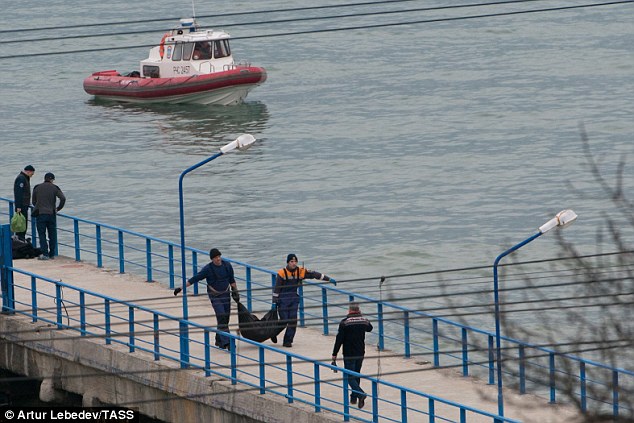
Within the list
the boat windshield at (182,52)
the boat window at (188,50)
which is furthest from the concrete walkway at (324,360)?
the boat windshield at (182,52)

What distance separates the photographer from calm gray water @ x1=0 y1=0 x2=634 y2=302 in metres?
35.8

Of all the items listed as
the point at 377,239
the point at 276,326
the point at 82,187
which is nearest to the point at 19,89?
the point at 82,187

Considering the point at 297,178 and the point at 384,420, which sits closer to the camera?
the point at 384,420

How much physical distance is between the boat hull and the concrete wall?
34.0 m

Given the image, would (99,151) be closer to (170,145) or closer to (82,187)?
(170,145)

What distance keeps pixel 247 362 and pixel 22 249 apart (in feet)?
21.4

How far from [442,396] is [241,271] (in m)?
14.3

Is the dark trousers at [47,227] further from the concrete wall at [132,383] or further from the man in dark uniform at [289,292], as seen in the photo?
the man in dark uniform at [289,292]

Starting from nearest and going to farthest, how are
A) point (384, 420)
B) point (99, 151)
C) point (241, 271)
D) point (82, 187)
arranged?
point (384, 420) < point (241, 271) < point (82, 187) < point (99, 151)

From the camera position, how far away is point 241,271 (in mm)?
32000

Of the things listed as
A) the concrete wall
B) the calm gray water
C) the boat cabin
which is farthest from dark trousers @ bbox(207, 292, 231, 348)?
the boat cabin

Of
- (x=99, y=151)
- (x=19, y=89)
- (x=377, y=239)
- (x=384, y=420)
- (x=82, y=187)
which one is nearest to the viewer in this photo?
(x=384, y=420)

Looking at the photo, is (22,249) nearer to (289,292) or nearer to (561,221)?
(289,292)

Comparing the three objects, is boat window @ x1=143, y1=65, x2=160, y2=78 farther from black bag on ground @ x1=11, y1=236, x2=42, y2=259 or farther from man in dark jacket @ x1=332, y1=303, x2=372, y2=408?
man in dark jacket @ x1=332, y1=303, x2=372, y2=408
